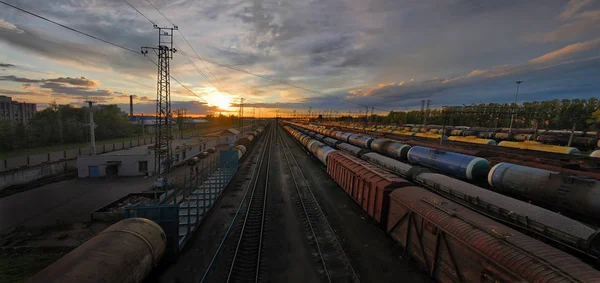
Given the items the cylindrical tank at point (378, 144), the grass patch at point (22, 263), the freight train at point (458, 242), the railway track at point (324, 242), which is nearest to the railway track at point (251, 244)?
the railway track at point (324, 242)

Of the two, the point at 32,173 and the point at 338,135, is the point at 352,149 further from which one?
the point at 32,173

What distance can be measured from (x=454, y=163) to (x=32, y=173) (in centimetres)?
4281

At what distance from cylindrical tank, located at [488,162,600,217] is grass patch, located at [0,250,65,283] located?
981 inches

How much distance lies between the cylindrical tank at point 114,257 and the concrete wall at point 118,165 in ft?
78.7

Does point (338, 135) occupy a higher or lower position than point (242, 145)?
higher

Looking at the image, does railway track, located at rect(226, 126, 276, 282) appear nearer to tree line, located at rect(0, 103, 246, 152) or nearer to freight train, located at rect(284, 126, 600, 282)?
freight train, located at rect(284, 126, 600, 282)

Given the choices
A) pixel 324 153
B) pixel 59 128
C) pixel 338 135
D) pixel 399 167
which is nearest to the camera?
pixel 399 167

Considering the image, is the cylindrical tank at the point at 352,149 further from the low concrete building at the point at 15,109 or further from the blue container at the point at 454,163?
the low concrete building at the point at 15,109

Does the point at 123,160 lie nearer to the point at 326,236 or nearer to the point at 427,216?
the point at 326,236

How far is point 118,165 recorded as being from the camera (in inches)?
1125

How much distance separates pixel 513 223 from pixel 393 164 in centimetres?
1170

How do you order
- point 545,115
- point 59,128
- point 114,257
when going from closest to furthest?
point 114,257
point 59,128
point 545,115

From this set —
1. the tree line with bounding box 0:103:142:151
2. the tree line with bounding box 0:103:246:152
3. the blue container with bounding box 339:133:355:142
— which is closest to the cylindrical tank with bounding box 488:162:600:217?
the blue container with bounding box 339:133:355:142

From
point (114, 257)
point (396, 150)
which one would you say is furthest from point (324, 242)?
point (396, 150)
